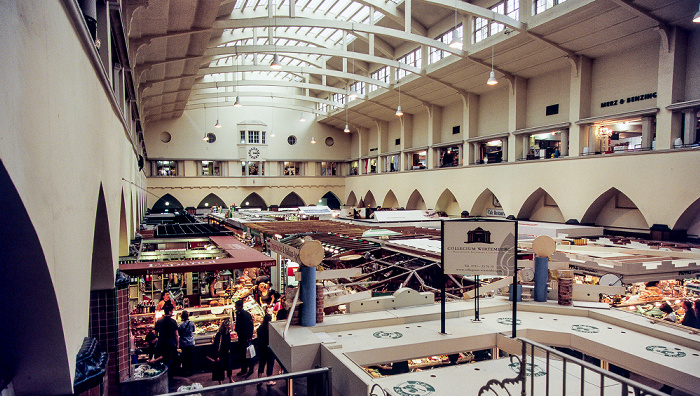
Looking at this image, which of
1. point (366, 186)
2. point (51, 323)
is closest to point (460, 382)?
point (51, 323)

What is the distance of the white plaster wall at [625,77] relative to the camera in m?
14.1

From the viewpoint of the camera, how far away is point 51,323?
8.79 feet

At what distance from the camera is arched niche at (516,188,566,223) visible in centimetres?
1850

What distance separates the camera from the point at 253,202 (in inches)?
1398

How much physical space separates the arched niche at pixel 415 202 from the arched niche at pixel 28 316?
25.4 m

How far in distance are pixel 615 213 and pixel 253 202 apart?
26693 millimetres

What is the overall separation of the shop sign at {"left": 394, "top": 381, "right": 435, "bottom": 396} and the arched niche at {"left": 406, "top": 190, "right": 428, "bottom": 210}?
23.9 metres

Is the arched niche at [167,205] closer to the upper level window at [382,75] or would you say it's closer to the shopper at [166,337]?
the upper level window at [382,75]

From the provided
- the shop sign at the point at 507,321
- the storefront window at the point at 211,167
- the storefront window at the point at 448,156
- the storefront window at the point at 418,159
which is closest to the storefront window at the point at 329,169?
the storefront window at the point at 211,167

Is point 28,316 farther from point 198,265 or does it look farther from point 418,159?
point 418,159

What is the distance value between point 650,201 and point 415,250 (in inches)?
402

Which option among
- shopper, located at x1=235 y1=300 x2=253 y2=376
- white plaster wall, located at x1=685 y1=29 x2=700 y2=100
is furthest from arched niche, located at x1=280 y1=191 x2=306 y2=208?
shopper, located at x1=235 y1=300 x2=253 y2=376

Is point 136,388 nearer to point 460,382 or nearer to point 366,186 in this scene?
point 460,382

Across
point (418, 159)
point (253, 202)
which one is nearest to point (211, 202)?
point (253, 202)
